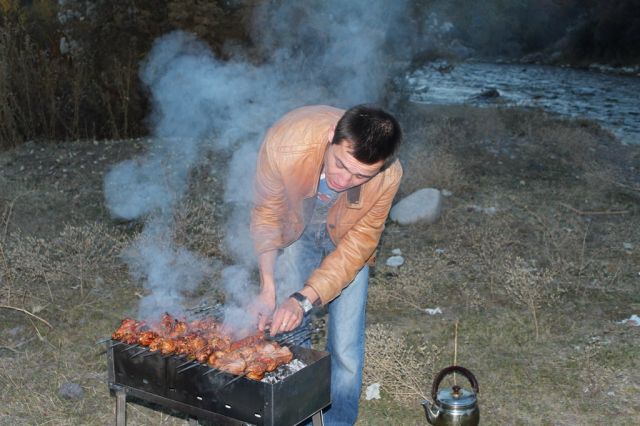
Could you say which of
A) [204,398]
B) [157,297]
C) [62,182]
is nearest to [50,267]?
[157,297]

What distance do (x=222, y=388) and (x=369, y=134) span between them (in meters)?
1.22

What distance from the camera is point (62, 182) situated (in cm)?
863

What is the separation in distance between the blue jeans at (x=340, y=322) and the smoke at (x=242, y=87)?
3944 millimetres

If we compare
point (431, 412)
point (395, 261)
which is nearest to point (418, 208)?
point (395, 261)

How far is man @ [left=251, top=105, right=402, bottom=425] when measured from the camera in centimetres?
308

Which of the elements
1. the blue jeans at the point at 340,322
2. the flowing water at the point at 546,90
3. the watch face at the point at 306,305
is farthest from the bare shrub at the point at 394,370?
the flowing water at the point at 546,90

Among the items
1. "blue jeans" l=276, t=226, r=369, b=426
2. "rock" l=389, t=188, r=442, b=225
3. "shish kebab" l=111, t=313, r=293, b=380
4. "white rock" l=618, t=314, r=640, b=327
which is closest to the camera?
"shish kebab" l=111, t=313, r=293, b=380

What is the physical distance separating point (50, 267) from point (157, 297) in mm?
2091

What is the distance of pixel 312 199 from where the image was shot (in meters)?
3.63

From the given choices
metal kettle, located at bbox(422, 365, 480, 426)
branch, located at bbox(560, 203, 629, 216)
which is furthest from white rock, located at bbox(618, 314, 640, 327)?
branch, located at bbox(560, 203, 629, 216)

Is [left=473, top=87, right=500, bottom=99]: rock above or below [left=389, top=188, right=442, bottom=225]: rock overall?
below

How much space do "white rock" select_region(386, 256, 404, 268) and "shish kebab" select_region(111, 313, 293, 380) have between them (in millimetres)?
3377

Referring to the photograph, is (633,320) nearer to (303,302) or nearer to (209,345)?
(303,302)

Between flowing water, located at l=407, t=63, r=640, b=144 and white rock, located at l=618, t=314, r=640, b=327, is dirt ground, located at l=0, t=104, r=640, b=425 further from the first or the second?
flowing water, located at l=407, t=63, r=640, b=144
